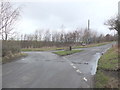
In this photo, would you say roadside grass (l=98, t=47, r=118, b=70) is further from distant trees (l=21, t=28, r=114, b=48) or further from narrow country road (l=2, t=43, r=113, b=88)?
distant trees (l=21, t=28, r=114, b=48)

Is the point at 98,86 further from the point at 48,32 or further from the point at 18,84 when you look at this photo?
the point at 48,32

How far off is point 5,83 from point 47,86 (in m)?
1.99

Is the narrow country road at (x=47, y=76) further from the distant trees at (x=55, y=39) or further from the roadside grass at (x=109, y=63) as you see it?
the distant trees at (x=55, y=39)

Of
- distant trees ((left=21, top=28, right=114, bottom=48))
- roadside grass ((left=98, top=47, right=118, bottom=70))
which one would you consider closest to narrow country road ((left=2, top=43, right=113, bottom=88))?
roadside grass ((left=98, top=47, right=118, bottom=70))

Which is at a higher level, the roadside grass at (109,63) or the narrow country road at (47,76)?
the roadside grass at (109,63)

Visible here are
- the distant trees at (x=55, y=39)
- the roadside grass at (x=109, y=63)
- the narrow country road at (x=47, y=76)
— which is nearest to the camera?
the narrow country road at (x=47, y=76)

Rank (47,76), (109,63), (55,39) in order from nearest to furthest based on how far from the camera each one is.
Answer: (47,76)
(109,63)
(55,39)

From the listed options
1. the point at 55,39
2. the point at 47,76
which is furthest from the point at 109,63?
the point at 55,39

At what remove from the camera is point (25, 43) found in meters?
39.8

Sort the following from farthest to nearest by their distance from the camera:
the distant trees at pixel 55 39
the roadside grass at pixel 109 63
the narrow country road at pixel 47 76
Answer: the distant trees at pixel 55 39 < the roadside grass at pixel 109 63 < the narrow country road at pixel 47 76

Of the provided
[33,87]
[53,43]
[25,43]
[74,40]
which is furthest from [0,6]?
[74,40]

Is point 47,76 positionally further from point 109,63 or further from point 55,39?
point 55,39

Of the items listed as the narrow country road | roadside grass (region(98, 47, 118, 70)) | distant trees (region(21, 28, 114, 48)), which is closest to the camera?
the narrow country road

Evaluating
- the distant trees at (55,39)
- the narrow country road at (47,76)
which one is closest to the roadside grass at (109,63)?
the narrow country road at (47,76)
